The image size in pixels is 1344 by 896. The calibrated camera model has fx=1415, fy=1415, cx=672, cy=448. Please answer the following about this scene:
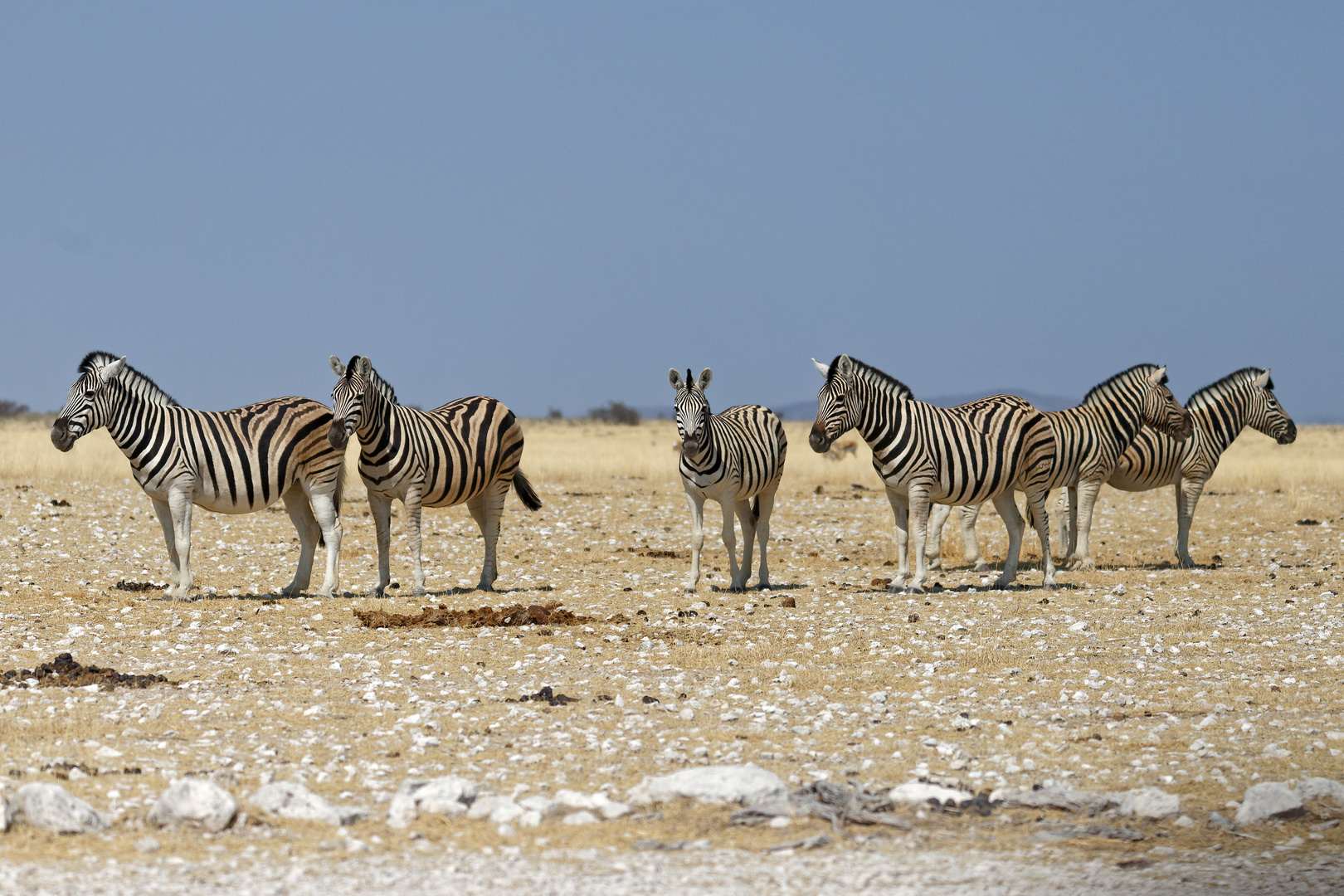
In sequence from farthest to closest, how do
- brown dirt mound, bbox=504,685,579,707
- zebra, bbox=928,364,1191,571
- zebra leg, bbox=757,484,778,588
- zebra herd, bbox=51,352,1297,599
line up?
zebra, bbox=928,364,1191,571 < zebra leg, bbox=757,484,778,588 < zebra herd, bbox=51,352,1297,599 < brown dirt mound, bbox=504,685,579,707

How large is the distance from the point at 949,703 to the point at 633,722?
2.26 m

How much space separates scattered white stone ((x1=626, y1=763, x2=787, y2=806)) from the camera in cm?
698

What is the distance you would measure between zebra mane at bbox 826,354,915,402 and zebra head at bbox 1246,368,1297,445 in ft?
20.8

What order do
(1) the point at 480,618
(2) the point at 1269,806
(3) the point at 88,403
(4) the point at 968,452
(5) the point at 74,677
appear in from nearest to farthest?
(2) the point at 1269,806 → (5) the point at 74,677 → (1) the point at 480,618 → (3) the point at 88,403 → (4) the point at 968,452

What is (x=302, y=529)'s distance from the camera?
1620 centimetres

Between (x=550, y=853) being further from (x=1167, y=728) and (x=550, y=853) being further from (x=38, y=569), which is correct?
(x=38, y=569)

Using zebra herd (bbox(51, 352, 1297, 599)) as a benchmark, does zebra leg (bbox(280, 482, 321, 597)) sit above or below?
below

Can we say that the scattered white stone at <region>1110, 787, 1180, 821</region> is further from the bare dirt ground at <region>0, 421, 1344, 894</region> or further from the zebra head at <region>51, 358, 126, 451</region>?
the zebra head at <region>51, 358, 126, 451</region>

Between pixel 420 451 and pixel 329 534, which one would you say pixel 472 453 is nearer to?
pixel 420 451

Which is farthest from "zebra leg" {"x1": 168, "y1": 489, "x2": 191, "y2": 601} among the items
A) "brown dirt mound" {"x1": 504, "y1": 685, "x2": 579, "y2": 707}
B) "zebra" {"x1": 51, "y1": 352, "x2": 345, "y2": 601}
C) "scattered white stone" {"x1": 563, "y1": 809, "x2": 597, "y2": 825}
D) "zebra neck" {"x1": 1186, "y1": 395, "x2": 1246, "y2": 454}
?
"zebra neck" {"x1": 1186, "y1": 395, "x2": 1246, "y2": 454}

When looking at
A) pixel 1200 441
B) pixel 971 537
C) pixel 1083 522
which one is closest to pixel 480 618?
pixel 971 537

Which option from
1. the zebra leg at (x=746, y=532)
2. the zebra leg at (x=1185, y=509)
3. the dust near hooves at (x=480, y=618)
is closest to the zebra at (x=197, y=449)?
the dust near hooves at (x=480, y=618)

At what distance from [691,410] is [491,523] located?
10.3 ft

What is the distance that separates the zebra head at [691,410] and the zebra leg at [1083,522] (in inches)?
224
